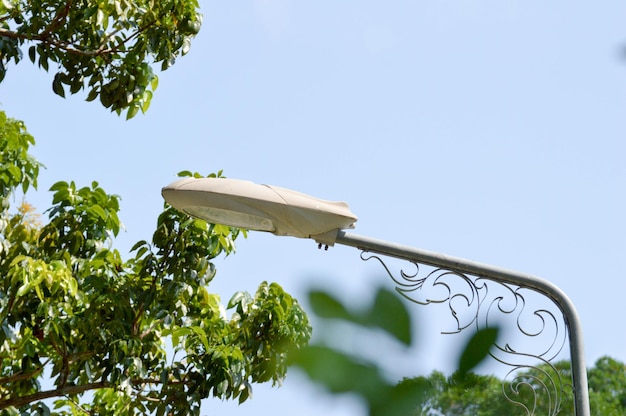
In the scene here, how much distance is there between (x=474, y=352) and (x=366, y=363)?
11 centimetres

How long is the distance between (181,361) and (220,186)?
3489 mm

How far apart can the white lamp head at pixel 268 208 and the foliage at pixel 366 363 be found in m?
2.10

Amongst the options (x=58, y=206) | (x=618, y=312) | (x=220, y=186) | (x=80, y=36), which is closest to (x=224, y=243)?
(x=58, y=206)

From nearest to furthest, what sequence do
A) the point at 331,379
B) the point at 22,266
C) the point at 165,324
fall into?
the point at 331,379 → the point at 22,266 → the point at 165,324

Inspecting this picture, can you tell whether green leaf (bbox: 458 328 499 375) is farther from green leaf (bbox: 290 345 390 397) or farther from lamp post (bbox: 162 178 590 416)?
lamp post (bbox: 162 178 590 416)

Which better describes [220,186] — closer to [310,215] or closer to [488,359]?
[310,215]

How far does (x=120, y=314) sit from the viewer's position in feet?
20.0

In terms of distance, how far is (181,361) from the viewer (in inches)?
247

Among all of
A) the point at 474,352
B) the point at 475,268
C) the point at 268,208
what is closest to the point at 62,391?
the point at 268,208

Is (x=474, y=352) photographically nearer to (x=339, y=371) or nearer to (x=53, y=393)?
(x=339, y=371)

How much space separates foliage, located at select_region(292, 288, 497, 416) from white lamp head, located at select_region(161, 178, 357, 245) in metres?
2.10

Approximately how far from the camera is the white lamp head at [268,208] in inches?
115

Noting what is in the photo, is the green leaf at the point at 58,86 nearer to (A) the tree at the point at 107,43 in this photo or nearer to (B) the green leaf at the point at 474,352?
(A) the tree at the point at 107,43

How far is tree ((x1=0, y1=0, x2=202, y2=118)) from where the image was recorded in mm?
6227
